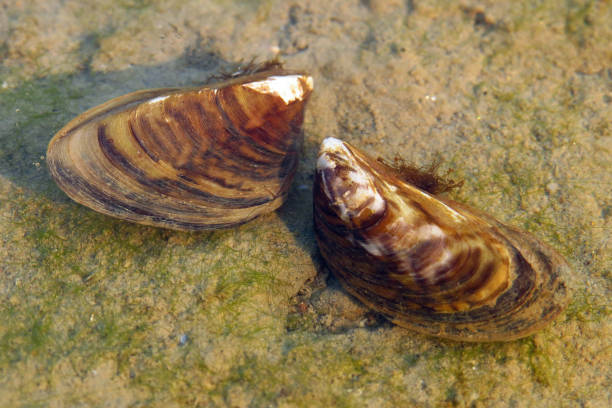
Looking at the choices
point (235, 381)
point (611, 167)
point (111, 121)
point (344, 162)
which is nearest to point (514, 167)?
point (611, 167)

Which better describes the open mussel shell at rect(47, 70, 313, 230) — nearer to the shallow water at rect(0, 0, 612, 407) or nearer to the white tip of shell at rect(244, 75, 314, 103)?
the white tip of shell at rect(244, 75, 314, 103)

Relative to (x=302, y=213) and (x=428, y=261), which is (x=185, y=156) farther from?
(x=428, y=261)

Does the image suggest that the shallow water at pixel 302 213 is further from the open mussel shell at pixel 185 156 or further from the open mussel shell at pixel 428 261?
the open mussel shell at pixel 185 156

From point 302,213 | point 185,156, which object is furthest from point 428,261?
point 185,156

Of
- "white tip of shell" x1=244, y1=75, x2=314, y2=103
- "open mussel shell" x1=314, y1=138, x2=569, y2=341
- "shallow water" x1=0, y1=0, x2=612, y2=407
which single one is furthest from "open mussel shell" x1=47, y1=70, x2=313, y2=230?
"open mussel shell" x1=314, y1=138, x2=569, y2=341

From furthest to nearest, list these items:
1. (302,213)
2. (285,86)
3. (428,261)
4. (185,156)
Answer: (302,213) → (285,86) → (185,156) → (428,261)

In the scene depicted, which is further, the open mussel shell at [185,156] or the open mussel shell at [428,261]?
the open mussel shell at [185,156]

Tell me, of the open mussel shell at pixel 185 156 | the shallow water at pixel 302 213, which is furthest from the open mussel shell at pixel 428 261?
the open mussel shell at pixel 185 156
